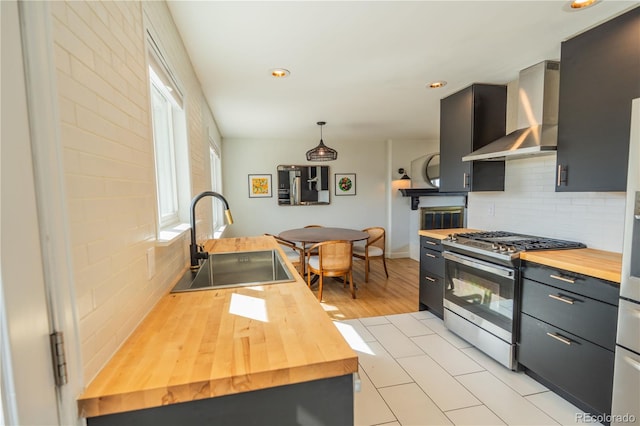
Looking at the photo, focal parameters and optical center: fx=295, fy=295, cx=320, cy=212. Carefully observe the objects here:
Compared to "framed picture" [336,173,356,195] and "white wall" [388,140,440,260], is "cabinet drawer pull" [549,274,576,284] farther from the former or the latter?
"framed picture" [336,173,356,195]

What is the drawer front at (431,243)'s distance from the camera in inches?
113

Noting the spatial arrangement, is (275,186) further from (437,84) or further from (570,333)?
(570,333)

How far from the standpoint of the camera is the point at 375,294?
3.79m

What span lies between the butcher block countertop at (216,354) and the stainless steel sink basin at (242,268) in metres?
0.66

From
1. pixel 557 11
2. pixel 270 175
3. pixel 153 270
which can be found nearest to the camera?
pixel 153 270

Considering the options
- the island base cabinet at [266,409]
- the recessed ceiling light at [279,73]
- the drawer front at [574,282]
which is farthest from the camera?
the recessed ceiling light at [279,73]

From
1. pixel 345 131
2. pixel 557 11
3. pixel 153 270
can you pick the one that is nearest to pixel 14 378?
pixel 153 270

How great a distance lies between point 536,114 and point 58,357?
3.07 meters

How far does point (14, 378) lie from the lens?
52cm

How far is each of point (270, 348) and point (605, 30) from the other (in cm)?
254

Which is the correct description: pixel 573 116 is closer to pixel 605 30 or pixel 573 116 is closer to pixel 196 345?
pixel 605 30

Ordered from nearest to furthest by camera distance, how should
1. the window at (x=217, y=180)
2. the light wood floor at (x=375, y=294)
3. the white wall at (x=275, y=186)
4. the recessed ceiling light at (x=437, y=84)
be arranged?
1. the recessed ceiling light at (x=437, y=84)
2. the light wood floor at (x=375, y=294)
3. the window at (x=217, y=180)
4. the white wall at (x=275, y=186)

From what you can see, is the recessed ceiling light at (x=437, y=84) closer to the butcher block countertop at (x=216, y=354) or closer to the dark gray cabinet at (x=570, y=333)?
the dark gray cabinet at (x=570, y=333)

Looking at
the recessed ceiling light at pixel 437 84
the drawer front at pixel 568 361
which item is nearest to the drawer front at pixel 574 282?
the drawer front at pixel 568 361
